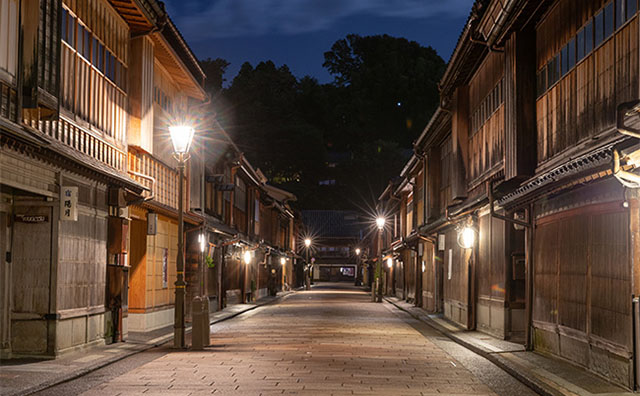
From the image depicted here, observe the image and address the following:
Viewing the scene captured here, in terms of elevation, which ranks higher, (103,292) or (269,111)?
(269,111)

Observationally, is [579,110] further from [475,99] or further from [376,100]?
[376,100]

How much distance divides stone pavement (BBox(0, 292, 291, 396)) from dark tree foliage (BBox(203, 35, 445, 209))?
61.8 meters

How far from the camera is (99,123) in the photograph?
18500 millimetres

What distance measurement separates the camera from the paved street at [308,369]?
1192 cm

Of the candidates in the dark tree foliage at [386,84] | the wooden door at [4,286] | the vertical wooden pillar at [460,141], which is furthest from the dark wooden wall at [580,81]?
the dark tree foliage at [386,84]

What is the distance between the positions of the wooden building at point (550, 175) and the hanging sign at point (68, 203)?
30.3 feet

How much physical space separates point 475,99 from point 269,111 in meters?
59.7

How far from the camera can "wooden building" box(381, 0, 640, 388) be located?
11.9 metres

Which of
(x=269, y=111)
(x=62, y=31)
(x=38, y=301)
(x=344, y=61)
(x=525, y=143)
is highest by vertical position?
(x=344, y=61)

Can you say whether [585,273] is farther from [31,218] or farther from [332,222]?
[332,222]

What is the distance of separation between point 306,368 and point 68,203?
5851 mm

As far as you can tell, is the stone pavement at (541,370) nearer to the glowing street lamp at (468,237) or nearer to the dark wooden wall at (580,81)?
the dark wooden wall at (580,81)

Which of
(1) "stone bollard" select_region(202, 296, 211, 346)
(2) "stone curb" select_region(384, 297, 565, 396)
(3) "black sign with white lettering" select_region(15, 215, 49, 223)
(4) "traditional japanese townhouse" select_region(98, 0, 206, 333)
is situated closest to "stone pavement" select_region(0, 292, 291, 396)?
(1) "stone bollard" select_region(202, 296, 211, 346)

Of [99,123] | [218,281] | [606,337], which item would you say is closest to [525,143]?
[606,337]
